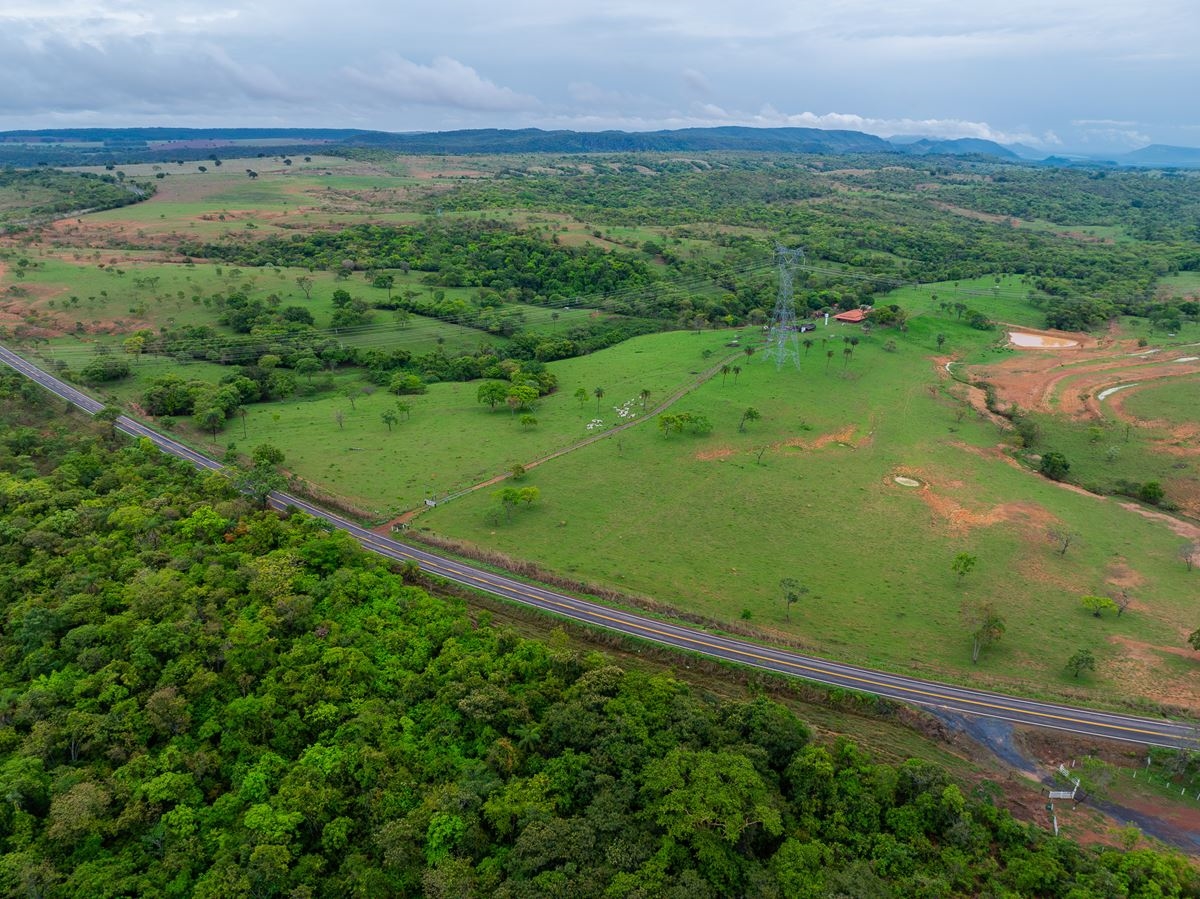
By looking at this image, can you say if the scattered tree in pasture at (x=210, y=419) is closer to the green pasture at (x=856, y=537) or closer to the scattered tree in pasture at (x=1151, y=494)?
the green pasture at (x=856, y=537)

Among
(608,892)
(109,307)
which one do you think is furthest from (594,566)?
(109,307)

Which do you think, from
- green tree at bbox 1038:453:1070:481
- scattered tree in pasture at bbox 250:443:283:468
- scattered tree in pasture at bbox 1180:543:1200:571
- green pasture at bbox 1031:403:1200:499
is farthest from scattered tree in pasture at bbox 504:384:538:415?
scattered tree in pasture at bbox 1180:543:1200:571

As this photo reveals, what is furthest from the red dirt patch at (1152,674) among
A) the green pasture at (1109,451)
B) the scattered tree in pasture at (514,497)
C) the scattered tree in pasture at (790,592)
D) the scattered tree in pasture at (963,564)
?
the scattered tree in pasture at (514,497)

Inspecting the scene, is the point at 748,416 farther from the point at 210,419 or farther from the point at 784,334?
the point at 210,419

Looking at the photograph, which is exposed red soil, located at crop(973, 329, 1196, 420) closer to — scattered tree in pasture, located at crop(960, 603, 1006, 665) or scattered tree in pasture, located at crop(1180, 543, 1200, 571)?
scattered tree in pasture, located at crop(1180, 543, 1200, 571)

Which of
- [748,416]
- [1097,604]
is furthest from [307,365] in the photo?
[1097,604]
